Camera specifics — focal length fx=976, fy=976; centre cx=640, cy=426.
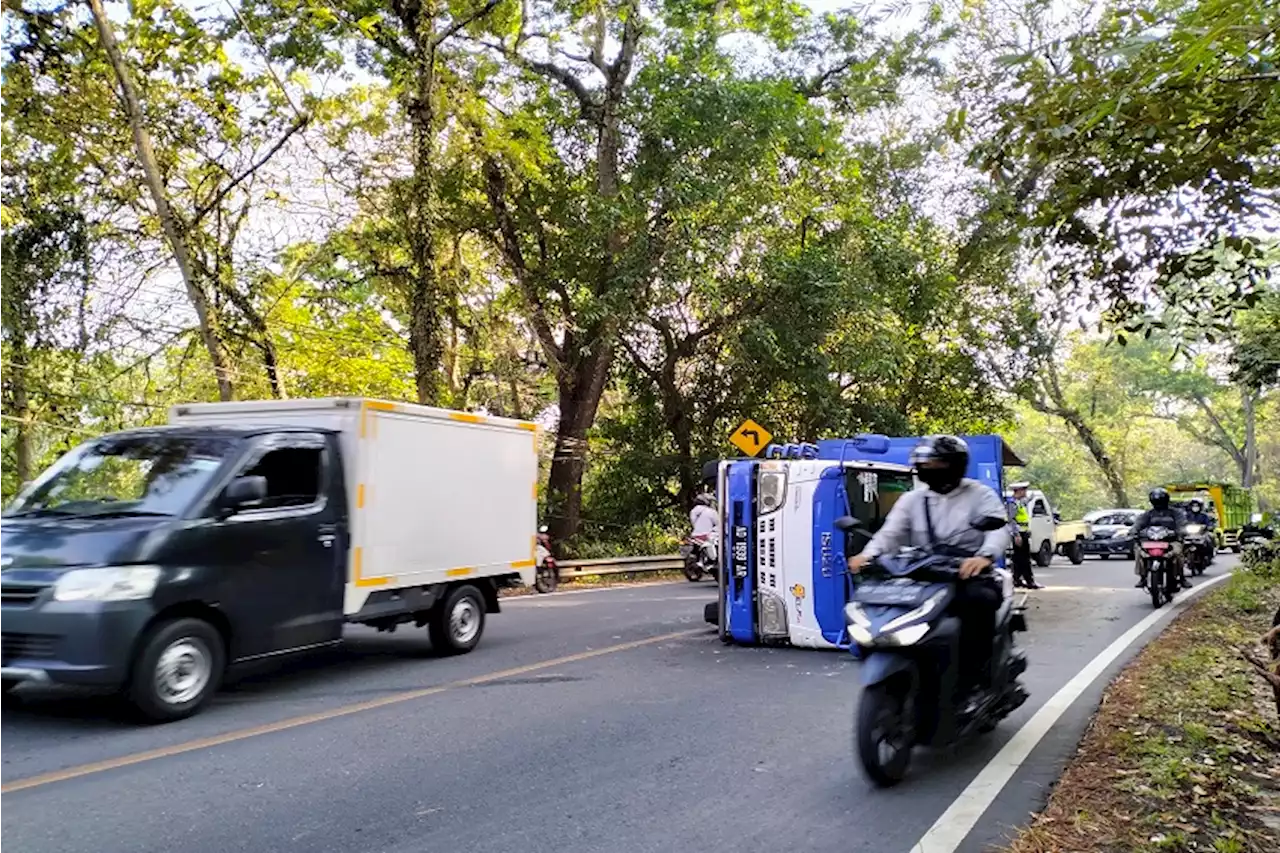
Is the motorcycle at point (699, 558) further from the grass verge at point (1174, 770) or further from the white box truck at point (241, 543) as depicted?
the grass verge at point (1174, 770)

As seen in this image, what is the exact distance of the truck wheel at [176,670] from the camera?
20.2 feet

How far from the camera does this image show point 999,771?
210 inches

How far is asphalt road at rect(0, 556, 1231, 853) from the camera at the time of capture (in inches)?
172

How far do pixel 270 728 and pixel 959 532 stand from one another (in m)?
4.44

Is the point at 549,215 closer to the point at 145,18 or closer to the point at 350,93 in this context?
the point at 350,93

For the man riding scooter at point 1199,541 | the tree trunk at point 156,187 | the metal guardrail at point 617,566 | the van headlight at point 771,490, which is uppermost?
the tree trunk at point 156,187

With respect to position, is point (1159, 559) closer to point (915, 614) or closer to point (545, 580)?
point (545, 580)

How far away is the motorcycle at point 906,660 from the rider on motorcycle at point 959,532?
0.37 ft

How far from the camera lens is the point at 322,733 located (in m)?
6.15

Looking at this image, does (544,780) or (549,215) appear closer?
(544,780)

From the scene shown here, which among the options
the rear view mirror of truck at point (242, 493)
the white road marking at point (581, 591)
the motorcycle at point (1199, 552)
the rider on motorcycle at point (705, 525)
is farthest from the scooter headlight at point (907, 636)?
the rider on motorcycle at point (705, 525)

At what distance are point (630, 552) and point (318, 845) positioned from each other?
19449 millimetres

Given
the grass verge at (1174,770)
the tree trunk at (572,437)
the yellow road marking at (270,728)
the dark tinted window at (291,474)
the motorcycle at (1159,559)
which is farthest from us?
the tree trunk at (572,437)

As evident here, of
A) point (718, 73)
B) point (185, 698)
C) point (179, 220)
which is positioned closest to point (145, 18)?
point (179, 220)
